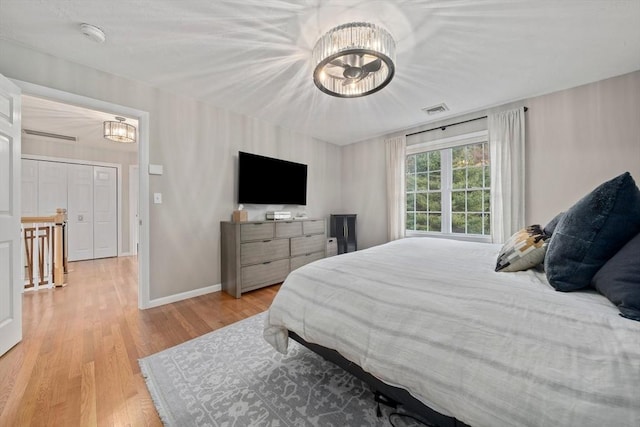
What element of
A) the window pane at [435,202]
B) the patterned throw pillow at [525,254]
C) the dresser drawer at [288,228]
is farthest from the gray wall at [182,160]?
the patterned throw pillow at [525,254]

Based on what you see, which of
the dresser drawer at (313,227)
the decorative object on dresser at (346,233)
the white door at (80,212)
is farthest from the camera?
the white door at (80,212)

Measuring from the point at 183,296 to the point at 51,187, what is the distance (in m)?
4.50

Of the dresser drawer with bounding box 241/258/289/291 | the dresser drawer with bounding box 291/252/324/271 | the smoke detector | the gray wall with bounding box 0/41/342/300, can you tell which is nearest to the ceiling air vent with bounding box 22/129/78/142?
the gray wall with bounding box 0/41/342/300

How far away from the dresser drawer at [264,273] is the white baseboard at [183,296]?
47 cm

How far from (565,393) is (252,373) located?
1560mm

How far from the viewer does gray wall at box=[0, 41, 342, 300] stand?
2.38m

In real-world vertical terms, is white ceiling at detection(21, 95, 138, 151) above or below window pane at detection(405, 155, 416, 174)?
above

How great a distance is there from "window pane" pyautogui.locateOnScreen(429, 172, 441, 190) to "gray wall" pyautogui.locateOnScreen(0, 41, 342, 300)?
2.79 m

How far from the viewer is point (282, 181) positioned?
3.90m

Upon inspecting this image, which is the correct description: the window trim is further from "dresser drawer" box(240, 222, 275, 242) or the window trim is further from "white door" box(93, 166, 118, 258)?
"white door" box(93, 166, 118, 258)

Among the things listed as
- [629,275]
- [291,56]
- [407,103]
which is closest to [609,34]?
[407,103]

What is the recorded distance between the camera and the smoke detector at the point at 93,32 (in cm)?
183

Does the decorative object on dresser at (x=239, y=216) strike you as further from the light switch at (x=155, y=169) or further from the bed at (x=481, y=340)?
the bed at (x=481, y=340)

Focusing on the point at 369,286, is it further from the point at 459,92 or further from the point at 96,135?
the point at 96,135
